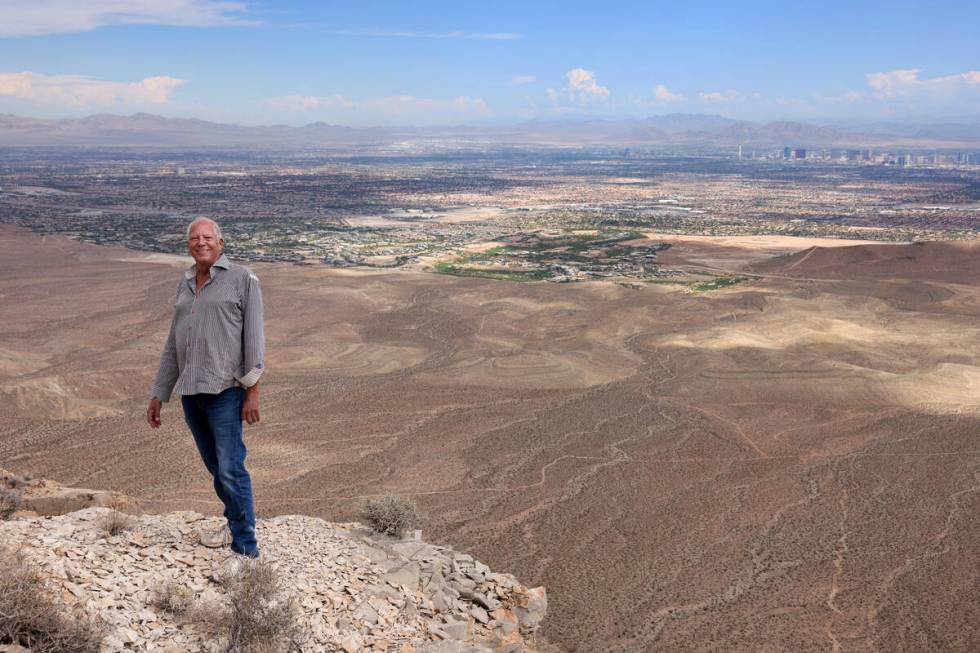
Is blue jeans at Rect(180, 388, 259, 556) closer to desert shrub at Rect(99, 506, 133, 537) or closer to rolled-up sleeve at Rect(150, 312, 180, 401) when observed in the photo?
rolled-up sleeve at Rect(150, 312, 180, 401)

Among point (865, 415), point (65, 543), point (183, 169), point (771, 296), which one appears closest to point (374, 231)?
point (771, 296)

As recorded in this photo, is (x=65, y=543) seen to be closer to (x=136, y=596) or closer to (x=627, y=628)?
(x=136, y=596)

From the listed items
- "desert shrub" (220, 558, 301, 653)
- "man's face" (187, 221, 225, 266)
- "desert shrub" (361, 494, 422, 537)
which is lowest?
"desert shrub" (361, 494, 422, 537)

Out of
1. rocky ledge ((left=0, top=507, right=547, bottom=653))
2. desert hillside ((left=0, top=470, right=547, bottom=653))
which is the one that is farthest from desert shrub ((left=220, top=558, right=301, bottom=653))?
rocky ledge ((left=0, top=507, right=547, bottom=653))

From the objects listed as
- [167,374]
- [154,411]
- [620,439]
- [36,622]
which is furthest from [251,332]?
[620,439]

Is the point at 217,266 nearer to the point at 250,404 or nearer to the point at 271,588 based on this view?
the point at 250,404

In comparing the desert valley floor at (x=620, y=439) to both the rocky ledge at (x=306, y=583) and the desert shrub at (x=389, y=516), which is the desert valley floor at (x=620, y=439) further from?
the rocky ledge at (x=306, y=583)
